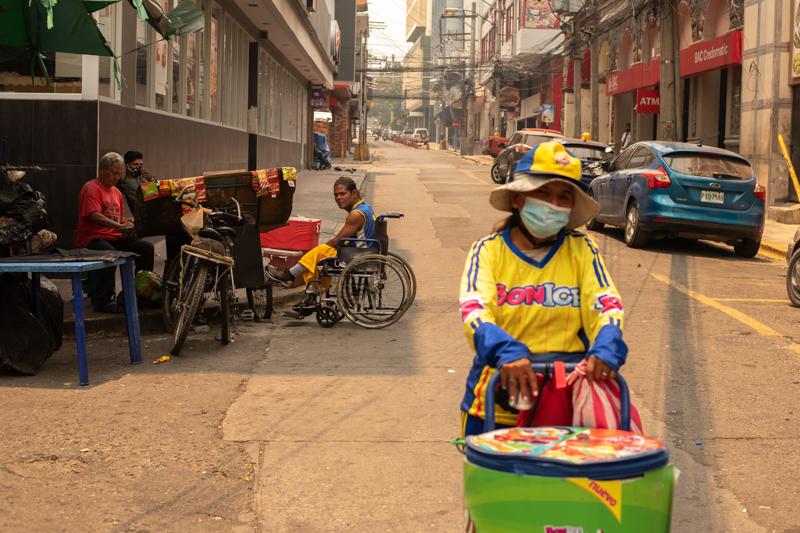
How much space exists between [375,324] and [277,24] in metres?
16.2

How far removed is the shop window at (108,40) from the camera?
40.1 ft

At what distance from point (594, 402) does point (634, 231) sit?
1357 centimetres

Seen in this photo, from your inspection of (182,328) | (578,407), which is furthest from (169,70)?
(578,407)

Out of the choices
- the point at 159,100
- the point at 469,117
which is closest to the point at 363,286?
the point at 159,100

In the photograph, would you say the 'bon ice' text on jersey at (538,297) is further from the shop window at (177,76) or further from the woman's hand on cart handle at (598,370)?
the shop window at (177,76)

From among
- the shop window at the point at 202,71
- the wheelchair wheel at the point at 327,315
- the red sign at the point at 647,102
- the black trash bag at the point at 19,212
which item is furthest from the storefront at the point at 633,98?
the black trash bag at the point at 19,212

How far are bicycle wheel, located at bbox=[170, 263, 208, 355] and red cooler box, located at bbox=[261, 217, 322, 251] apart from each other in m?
2.58

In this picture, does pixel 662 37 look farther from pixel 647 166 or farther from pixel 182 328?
pixel 182 328

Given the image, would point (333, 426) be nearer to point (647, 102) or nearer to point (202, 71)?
point (202, 71)

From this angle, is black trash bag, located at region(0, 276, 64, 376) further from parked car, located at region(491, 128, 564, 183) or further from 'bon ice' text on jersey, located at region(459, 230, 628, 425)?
parked car, located at region(491, 128, 564, 183)

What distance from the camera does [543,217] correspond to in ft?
11.5

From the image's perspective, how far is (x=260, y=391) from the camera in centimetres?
721

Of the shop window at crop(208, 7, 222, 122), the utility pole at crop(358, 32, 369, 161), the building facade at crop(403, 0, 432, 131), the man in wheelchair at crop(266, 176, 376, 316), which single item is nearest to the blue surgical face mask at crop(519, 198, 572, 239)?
the man in wheelchair at crop(266, 176, 376, 316)

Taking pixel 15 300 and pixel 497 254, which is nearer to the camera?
pixel 497 254
